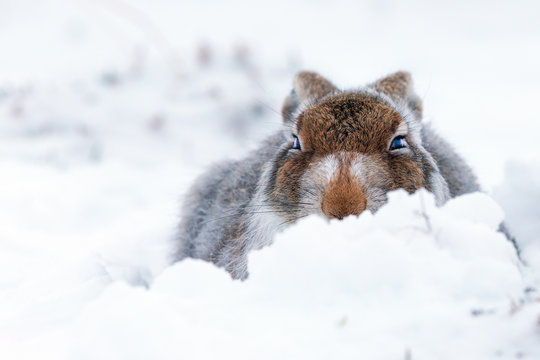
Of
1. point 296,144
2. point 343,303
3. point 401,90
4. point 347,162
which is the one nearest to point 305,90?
point 401,90

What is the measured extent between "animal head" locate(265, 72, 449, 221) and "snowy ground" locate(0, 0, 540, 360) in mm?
437

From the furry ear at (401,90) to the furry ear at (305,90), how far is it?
0.35 metres

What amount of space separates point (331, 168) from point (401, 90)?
154 centimetres

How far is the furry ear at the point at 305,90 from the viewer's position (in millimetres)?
3828

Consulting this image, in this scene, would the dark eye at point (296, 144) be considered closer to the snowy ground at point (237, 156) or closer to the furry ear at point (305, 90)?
the furry ear at point (305, 90)

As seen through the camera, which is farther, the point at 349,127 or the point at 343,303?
the point at 349,127

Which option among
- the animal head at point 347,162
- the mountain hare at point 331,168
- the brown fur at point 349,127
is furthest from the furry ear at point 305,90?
the brown fur at point 349,127

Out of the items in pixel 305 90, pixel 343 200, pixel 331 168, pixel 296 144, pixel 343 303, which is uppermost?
pixel 305 90

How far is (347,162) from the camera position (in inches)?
100

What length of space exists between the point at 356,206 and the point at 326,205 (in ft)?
0.42

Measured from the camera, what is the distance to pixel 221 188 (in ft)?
14.3

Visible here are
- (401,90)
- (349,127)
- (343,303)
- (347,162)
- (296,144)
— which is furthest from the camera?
(401,90)

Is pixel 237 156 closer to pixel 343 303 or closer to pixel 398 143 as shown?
pixel 398 143

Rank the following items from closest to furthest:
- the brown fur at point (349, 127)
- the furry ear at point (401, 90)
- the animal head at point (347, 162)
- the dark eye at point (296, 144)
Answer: the animal head at point (347, 162) → the brown fur at point (349, 127) → the dark eye at point (296, 144) → the furry ear at point (401, 90)
